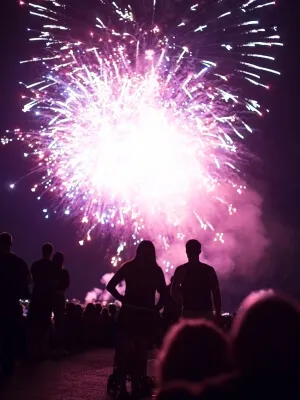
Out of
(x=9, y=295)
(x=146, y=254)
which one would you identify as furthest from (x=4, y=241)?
(x=146, y=254)

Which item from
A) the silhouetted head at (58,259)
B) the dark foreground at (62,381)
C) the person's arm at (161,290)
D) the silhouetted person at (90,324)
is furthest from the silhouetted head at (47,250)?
the silhouetted person at (90,324)

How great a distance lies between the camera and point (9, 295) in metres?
7.55

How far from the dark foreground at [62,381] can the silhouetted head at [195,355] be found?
4.29m

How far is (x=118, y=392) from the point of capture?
691 cm

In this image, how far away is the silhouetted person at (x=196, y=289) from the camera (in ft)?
23.7

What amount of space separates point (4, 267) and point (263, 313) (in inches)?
225

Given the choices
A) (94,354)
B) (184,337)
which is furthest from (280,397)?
(94,354)

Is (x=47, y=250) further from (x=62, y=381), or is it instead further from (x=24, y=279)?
(x=62, y=381)

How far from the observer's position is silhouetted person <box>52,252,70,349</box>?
34.9 feet

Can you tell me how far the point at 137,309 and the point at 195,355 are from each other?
4.20 metres

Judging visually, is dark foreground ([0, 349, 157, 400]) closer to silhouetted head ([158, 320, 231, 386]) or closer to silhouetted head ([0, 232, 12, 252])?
silhouetted head ([0, 232, 12, 252])

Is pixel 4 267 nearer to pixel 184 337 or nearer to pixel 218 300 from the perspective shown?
pixel 218 300

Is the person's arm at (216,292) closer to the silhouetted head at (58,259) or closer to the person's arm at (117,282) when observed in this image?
the person's arm at (117,282)

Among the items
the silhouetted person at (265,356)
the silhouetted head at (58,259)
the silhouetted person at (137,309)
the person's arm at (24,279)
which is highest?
the silhouetted head at (58,259)
